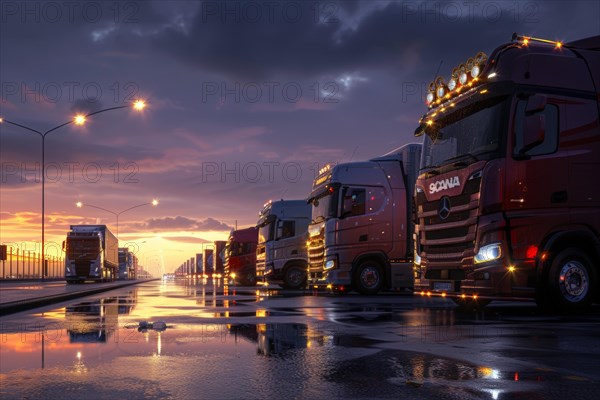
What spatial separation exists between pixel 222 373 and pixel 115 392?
103 centimetres

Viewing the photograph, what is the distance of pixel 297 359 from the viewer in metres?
6.31

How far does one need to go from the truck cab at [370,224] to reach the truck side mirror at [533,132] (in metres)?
8.80

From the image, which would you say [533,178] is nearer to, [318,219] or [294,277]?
[318,219]

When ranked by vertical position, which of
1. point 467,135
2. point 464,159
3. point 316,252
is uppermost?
point 467,135

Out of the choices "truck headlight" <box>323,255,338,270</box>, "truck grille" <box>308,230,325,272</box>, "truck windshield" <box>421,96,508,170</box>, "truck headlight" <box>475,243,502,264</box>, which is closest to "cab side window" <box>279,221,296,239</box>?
"truck grille" <box>308,230,325,272</box>

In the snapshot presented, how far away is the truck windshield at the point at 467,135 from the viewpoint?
393 inches

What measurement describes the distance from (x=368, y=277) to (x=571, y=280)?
9212mm

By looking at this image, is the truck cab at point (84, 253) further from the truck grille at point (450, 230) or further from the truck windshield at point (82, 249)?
the truck grille at point (450, 230)

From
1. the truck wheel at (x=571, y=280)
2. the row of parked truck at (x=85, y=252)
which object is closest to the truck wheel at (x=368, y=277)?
the truck wheel at (x=571, y=280)

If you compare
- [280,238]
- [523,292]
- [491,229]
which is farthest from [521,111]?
[280,238]

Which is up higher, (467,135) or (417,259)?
(467,135)

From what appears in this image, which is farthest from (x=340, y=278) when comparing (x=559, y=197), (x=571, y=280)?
(x=559, y=197)

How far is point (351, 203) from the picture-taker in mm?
18453

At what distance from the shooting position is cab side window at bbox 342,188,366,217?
60.5ft
